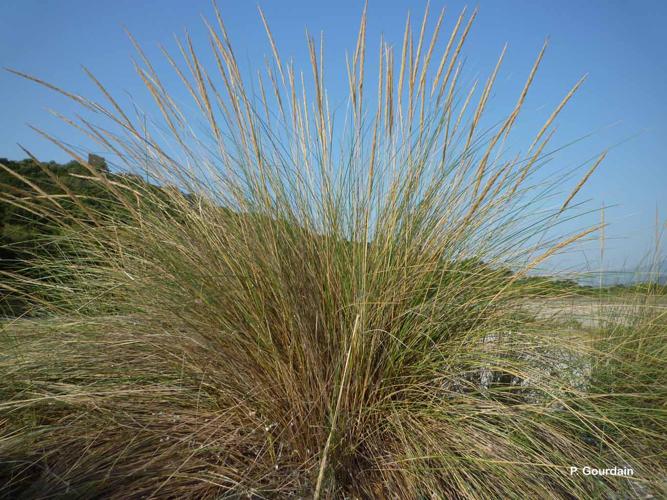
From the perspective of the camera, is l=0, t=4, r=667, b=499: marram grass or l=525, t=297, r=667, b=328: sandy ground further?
l=525, t=297, r=667, b=328: sandy ground

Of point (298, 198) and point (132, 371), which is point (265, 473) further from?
point (298, 198)

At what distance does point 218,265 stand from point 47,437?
2.43 ft

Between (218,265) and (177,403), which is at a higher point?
(218,265)

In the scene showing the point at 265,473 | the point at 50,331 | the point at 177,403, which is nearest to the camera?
the point at 265,473

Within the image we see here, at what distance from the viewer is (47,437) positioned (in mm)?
1476

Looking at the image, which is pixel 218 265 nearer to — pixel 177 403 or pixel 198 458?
pixel 177 403

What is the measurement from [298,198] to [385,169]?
1.17 ft

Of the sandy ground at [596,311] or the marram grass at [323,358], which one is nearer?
the marram grass at [323,358]

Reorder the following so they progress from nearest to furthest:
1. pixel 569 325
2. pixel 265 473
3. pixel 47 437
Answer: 1. pixel 265 473
2. pixel 47 437
3. pixel 569 325

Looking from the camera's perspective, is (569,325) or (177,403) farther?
(569,325)

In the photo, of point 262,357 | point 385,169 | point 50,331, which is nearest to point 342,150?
point 385,169

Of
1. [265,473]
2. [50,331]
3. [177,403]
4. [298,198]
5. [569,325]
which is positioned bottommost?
[265,473]

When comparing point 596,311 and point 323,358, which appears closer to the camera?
point 323,358

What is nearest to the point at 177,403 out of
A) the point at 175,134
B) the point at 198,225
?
the point at 198,225
